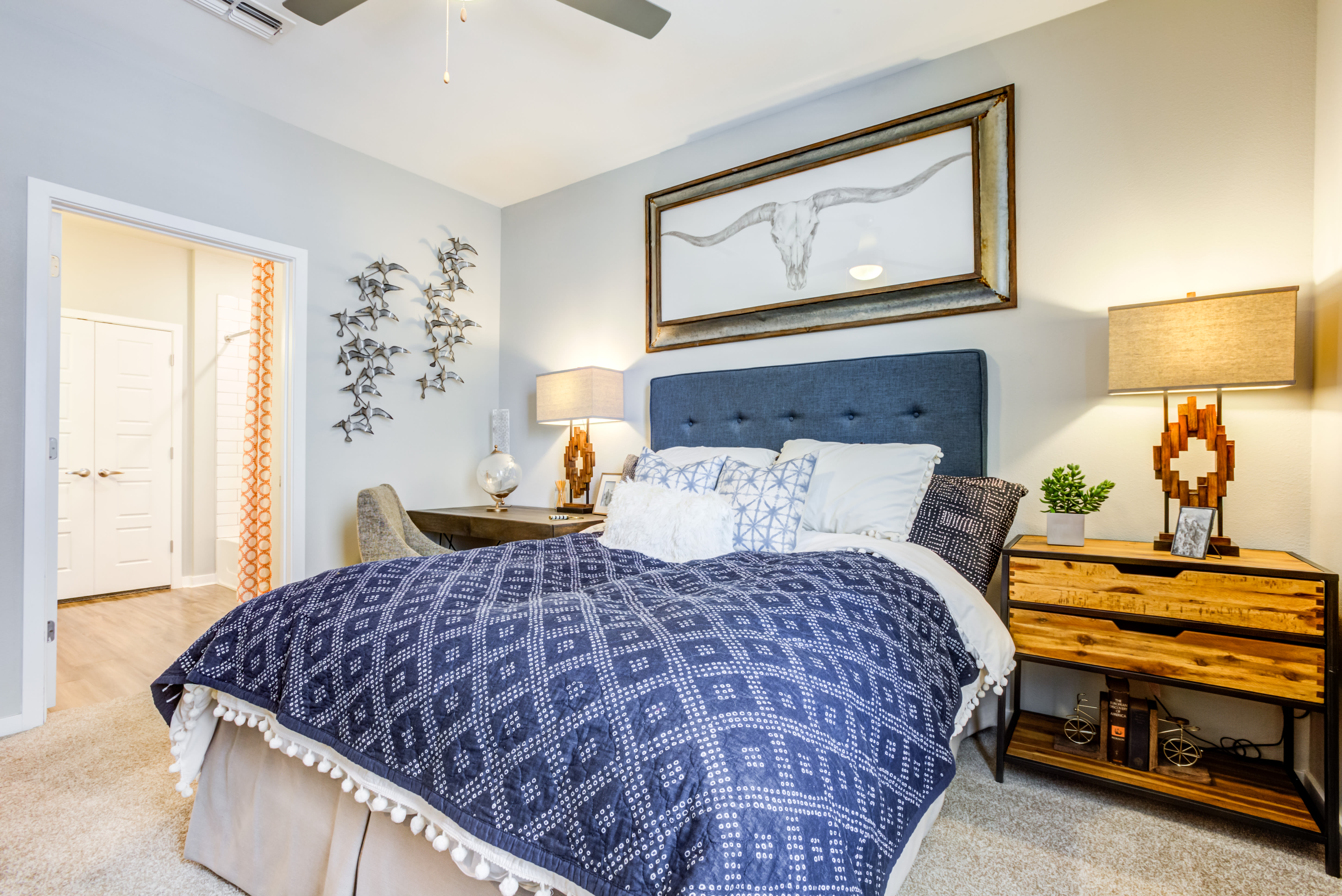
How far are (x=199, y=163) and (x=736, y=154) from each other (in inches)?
99.6

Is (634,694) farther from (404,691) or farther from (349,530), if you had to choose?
(349,530)

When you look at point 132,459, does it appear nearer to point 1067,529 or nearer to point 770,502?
point 770,502

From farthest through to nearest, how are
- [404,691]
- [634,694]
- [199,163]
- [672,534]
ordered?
[199,163] → [672,534] → [404,691] → [634,694]

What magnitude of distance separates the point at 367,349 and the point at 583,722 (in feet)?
10.5

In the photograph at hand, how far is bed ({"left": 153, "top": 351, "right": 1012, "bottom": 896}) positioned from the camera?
779 millimetres

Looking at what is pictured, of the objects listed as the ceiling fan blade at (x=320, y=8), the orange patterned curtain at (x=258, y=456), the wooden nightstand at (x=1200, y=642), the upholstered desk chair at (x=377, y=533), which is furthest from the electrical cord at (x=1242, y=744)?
the orange patterned curtain at (x=258, y=456)

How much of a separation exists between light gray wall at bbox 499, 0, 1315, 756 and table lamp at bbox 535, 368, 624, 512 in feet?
3.42

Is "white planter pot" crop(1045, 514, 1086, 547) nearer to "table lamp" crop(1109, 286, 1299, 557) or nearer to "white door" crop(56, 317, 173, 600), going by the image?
"table lamp" crop(1109, 286, 1299, 557)

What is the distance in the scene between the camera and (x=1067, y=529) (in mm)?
1942

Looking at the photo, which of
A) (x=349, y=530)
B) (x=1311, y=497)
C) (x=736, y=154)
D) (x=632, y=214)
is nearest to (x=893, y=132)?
(x=736, y=154)

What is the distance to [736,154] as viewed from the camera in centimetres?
316

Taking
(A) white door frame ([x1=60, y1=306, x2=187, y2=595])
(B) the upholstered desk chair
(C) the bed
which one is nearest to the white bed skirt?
(C) the bed

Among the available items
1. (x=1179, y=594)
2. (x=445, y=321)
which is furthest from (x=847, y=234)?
(x=445, y=321)

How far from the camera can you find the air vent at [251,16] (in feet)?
7.58
